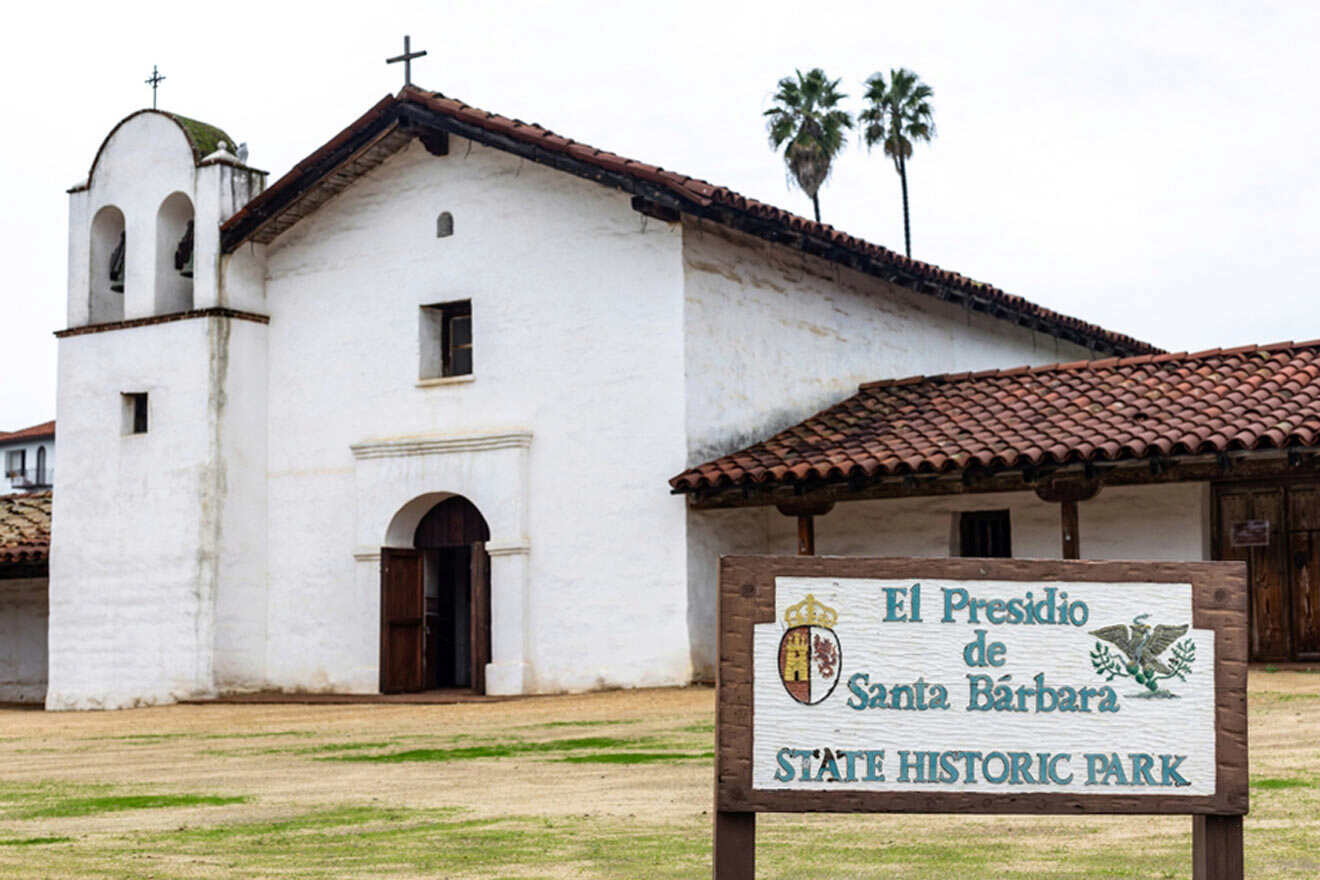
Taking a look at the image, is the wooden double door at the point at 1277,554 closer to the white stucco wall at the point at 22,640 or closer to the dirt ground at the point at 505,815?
the dirt ground at the point at 505,815

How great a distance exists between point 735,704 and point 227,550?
16.4 meters

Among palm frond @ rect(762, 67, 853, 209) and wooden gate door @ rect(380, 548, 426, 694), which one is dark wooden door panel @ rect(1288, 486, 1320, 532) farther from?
palm frond @ rect(762, 67, 853, 209)

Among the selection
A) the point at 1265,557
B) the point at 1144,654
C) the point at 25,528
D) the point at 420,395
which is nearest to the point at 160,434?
the point at 420,395

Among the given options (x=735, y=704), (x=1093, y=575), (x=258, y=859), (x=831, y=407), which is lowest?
(x=258, y=859)

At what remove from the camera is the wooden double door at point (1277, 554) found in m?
17.8

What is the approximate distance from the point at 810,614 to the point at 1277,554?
14.1 metres

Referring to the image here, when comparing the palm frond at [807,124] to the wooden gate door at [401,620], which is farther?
the palm frond at [807,124]

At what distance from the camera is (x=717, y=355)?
19.1m

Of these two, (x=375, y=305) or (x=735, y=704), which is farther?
(x=375, y=305)

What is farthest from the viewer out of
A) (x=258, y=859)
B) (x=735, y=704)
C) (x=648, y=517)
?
(x=648, y=517)

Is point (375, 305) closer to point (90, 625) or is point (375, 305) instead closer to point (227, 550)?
point (227, 550)

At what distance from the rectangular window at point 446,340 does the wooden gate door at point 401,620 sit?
2.16 metres

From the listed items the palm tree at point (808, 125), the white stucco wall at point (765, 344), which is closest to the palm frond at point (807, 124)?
the palm tree at point (808, 125)

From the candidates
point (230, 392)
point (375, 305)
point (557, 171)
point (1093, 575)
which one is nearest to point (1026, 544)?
point (557, 171)
